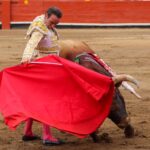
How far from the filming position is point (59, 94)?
15.4ft

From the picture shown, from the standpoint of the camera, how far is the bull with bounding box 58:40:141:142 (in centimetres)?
482

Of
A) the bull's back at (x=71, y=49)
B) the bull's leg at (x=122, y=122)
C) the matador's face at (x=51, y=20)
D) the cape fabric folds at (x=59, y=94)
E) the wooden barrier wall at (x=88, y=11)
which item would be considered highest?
the matador's face at (x=51, y=20)

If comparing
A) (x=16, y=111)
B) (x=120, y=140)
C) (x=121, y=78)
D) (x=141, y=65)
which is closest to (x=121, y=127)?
(x=120, y=140)

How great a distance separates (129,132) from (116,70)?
13.9ft

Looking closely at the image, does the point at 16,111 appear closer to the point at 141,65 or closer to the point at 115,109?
the point at 115,109

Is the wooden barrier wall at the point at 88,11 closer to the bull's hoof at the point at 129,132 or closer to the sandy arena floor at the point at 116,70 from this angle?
the sandy arena floor at the point at 116,70

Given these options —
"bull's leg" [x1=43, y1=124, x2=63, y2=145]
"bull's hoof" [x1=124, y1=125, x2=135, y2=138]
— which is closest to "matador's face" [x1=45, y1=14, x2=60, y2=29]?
"bull's leg" [x1=43, y1=124, x2=63, y2=145]

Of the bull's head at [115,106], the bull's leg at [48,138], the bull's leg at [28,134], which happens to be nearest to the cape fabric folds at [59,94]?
the bull's head at [115,106]

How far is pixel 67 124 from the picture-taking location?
4535 millimetres

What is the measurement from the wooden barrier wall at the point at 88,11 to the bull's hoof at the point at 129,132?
13049 millimetres

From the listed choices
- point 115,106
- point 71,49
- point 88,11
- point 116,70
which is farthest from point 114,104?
point 88,11

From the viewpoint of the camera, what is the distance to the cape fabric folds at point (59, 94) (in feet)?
15.0

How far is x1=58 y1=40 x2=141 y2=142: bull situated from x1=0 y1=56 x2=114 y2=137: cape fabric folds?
6.6 inches

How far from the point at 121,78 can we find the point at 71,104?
0.42m
